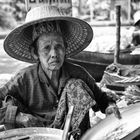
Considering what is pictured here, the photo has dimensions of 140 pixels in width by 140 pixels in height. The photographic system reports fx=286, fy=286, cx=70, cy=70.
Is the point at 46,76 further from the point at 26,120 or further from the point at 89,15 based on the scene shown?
the point at 89,15

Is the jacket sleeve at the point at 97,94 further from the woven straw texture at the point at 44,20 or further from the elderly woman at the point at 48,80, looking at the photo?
the woven straw texture at the point at 44,20

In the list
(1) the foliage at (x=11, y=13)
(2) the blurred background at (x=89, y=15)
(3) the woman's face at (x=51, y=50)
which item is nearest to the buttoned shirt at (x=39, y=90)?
(3) the woman's face at (x=51, y=50)

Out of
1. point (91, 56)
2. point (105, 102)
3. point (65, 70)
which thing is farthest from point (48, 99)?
point (91, 56)

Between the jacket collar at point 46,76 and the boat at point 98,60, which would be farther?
the boat at point 98,60

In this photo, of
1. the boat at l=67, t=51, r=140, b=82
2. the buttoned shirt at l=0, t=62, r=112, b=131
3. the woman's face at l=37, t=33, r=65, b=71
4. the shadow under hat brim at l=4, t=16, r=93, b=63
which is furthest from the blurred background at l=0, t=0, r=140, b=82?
the woman's face at l=37, t=33, r=65, b=71

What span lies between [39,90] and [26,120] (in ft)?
1.10

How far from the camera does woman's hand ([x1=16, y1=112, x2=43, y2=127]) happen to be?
187cm

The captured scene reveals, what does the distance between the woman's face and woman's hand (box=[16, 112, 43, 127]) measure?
Result: 0.37m

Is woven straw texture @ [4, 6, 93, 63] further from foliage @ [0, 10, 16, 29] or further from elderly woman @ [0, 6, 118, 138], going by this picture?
foliage @ [0, 10, 16, 29]

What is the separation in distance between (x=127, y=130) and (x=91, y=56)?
398 cm

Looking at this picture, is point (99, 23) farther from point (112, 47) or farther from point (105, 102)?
point (105, 102)

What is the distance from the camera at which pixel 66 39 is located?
7.73ft

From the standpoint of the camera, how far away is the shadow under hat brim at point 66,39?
215cm

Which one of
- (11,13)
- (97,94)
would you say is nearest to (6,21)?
(11,13)
